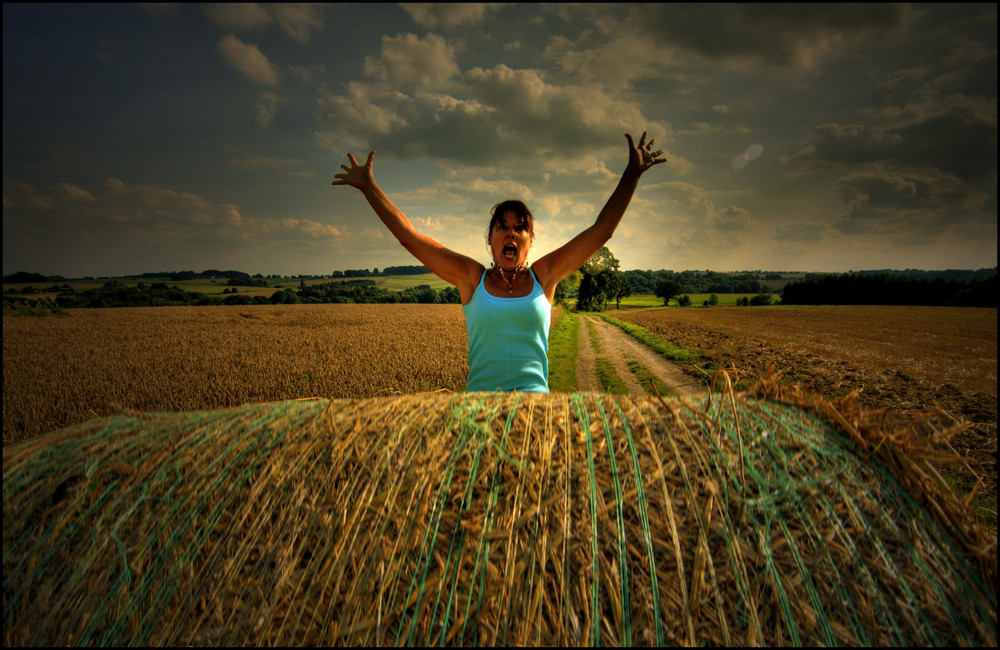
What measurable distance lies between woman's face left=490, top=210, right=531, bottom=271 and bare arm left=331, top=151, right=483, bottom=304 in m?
0.21

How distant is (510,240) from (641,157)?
1.25m

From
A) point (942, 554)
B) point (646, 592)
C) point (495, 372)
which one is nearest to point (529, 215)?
point (495, 372)

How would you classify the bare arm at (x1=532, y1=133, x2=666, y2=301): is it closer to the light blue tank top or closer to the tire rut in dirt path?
the light blue tank top

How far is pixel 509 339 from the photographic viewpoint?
9.21 ft

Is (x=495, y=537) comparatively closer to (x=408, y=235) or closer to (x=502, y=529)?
(x=502, y=529)

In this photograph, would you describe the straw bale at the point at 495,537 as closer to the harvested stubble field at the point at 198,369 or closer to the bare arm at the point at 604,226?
the harvested stubble field at the point at 198,369

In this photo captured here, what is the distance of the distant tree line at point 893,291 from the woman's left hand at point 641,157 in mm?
88224

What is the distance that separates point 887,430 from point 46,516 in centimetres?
391

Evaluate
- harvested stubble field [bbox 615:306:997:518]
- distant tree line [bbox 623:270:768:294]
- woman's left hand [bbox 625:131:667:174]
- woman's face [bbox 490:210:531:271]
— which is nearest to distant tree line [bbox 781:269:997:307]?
distant tree line [bbox 623:270:768:294]

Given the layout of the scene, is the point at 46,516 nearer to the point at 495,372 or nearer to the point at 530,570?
the point at 530,570

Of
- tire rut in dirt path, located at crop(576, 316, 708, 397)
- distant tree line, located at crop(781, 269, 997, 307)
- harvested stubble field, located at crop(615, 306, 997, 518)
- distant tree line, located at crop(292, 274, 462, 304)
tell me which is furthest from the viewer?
distant tree line, located at crop(292, 274, 462, 304)

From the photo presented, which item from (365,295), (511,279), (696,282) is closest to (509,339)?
(511,279)

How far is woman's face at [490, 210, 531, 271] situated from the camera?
2977 mm

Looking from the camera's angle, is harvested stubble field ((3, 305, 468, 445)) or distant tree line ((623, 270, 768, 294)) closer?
harvested stubble field ((3, 305, 468, 445))
